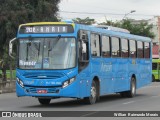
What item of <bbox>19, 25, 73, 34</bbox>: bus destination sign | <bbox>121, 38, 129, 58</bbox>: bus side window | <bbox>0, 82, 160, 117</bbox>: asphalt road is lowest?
<bbox>0, 82, 160, 117</bbox>: asphalt road

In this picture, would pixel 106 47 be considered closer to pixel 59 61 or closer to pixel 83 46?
pixel 83 46

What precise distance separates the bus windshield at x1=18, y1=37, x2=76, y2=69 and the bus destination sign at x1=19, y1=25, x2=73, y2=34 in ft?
1.05

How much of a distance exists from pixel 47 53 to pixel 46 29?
1005 millimetres

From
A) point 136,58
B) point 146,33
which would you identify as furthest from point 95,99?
point 146,33

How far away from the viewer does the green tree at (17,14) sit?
112ft

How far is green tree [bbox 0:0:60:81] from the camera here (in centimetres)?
3428

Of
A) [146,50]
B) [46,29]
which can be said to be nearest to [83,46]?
[46,29]

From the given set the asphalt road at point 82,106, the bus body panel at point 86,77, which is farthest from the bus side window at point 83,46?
the asphalt road at point 82,106

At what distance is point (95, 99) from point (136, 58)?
6.42 m

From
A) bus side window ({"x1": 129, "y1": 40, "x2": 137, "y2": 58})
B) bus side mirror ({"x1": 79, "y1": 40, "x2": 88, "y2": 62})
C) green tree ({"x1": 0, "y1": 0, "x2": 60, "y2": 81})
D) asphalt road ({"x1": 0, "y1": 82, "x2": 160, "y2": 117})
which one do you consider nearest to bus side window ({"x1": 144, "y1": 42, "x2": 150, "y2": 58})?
bus side window ({"x1": 129, "y1": 40, "x2": 137, "y2": 58})

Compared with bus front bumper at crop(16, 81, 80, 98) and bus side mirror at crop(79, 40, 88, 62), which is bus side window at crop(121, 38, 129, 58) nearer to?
bus side mirror at crop(79, 40, 88, 62)

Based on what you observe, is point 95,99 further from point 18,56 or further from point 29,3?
point 29,3

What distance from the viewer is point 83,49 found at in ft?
59.8

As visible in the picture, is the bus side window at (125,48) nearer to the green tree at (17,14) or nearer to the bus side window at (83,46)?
the bus side window at (83,46)
